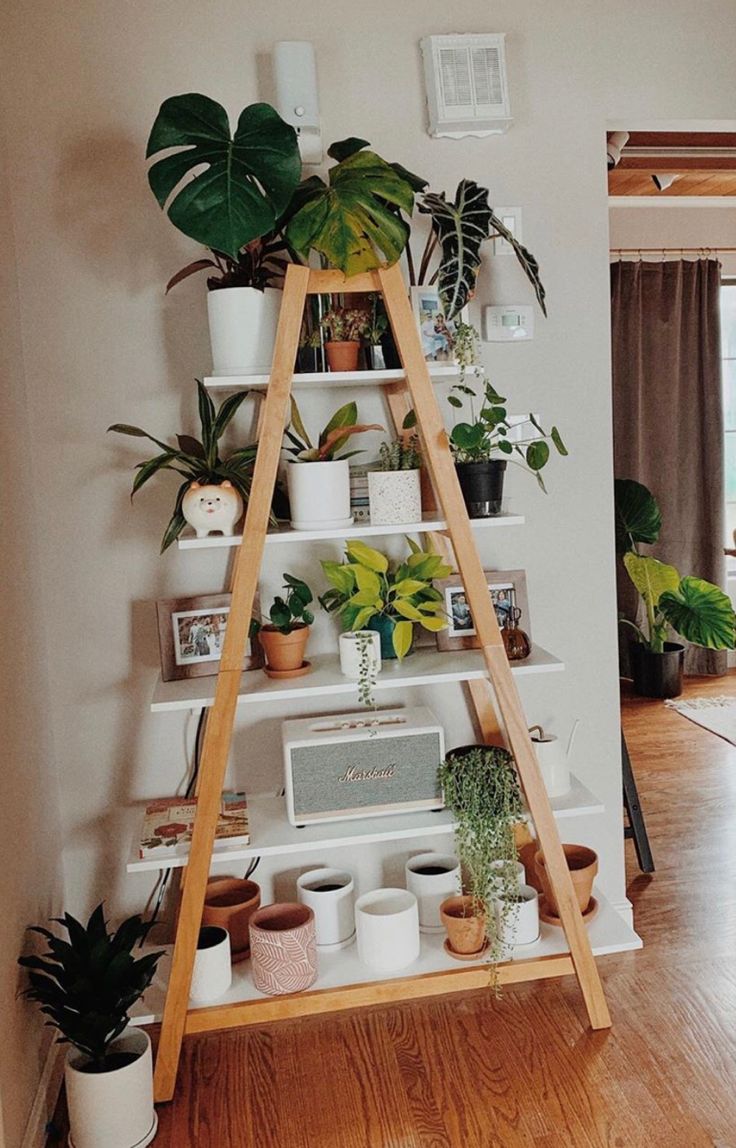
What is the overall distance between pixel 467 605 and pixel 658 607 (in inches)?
105

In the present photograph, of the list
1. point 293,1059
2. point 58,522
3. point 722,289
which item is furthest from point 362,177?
point 722,289

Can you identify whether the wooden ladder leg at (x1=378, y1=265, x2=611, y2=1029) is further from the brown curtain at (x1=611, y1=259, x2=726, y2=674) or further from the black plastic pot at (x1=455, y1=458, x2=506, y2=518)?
the brown curtain at (x1=611, y1=259, x2=726, y2=674)

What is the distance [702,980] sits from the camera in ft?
7.94

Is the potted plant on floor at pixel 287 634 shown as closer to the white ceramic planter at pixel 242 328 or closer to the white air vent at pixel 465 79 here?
the white ceramic planter at pixel 242 328

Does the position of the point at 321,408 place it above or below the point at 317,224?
below

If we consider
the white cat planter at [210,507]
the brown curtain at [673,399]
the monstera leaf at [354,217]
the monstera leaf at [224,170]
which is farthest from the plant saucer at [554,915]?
the brown curtain at [673,399]

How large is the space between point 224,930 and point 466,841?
1.94ft

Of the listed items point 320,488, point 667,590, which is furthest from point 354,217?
point 667,590

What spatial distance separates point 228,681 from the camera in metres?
2.04

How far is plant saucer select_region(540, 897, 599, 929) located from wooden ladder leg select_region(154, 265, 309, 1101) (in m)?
0.88

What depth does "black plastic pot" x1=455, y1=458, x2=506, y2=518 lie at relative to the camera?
220 centimetres

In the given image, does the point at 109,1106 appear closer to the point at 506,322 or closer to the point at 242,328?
the point at 242,328

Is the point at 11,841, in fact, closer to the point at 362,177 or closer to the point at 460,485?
the point at 460,485

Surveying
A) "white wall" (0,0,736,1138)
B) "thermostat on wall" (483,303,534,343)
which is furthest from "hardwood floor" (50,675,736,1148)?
"thermostat on wall" (483,303,534,343)
